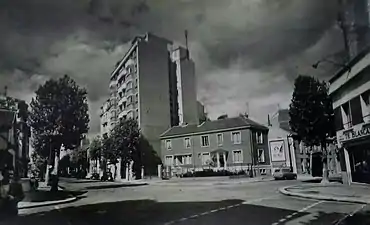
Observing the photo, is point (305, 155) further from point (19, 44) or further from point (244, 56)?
point (19, 44)

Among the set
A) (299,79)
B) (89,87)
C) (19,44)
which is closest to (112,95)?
(89,87)

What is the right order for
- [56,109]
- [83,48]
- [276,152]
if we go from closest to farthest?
1. [276,152]
2. [56,109]
3. [83,48]

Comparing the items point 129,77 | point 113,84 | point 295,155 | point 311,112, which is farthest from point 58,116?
point 311,112

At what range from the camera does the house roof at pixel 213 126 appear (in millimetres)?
2670

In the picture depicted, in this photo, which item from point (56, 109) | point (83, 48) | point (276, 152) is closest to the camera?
point (276, 152)

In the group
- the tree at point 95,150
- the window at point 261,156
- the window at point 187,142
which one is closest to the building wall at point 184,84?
the window at point 187,142

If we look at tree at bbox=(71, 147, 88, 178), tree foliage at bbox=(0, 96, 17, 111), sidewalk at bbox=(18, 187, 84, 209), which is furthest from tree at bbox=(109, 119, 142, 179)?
tree foliage at bbox=(0, 96, 17, 111)

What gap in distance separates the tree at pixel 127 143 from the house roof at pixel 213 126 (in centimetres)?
20

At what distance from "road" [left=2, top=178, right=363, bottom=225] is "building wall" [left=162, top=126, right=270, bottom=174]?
0.52ft

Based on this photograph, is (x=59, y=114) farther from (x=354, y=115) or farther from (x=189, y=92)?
(x=354, y=115)

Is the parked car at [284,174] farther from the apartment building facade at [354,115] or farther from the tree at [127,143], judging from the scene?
the tree at [127,143]

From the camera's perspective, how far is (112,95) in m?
2.89

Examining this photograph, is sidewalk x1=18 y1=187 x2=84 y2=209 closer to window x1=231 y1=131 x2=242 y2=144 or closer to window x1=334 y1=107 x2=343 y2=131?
window x1=231 y1=131 x2=242 y2=144

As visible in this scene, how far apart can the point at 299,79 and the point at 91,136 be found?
152cm
